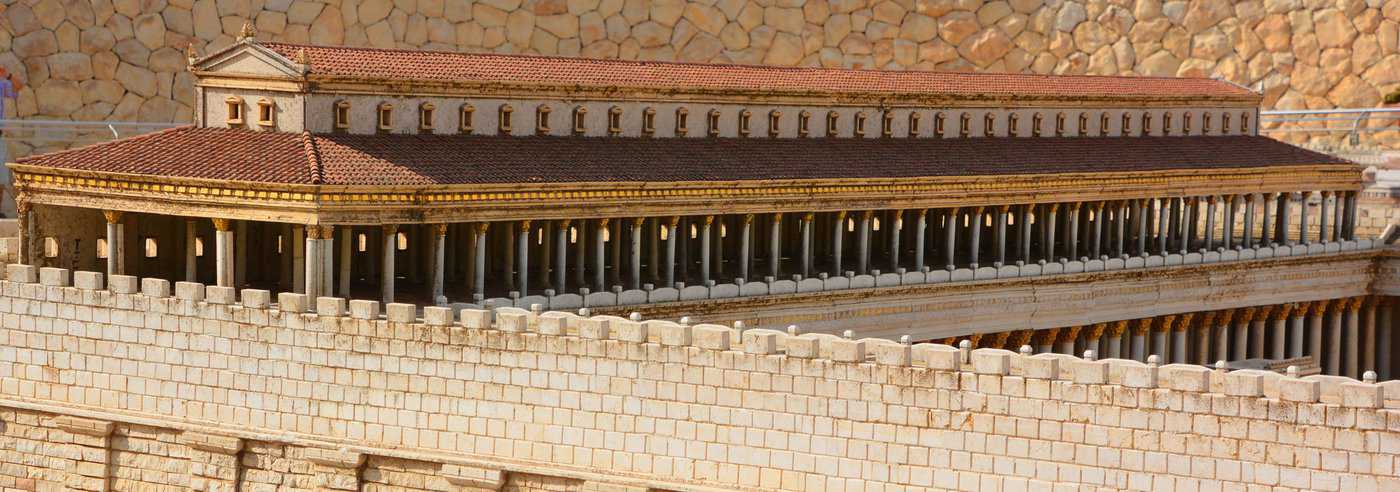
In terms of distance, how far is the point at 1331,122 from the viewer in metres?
79.9

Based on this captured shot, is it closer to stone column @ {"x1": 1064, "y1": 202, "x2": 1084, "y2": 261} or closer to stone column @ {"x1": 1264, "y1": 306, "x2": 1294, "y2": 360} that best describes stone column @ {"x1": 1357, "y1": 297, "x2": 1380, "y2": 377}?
stone column @ {"x1": 1264, "y1": 306, "x2": 1294, "y2": 360}

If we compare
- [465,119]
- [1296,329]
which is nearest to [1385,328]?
[1296,329]

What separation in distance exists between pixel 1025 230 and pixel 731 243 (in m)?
7.23

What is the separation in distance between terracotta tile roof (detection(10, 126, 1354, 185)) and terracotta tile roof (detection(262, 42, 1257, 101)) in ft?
3.41

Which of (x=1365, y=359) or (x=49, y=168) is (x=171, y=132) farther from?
(x=1365, y=359)

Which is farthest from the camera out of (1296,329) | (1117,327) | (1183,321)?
(1296,329)

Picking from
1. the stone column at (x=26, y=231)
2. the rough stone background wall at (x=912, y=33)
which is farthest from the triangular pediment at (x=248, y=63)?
the rough stone background wall at (x=912, y=33)

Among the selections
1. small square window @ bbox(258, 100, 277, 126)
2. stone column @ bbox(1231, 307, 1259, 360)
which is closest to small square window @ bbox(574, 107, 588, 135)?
small square window @ bbox(258, 100, 277, 126)

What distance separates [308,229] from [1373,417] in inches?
658

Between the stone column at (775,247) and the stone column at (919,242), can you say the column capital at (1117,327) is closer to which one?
the stone column at (919,242)

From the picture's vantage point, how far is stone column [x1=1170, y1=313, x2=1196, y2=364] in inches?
2165

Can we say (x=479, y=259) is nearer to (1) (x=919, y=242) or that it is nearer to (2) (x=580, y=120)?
(2) (x=580, y=120)

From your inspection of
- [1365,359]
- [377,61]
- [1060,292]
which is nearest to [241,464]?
[377,61]

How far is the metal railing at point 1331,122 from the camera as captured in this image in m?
76.9
